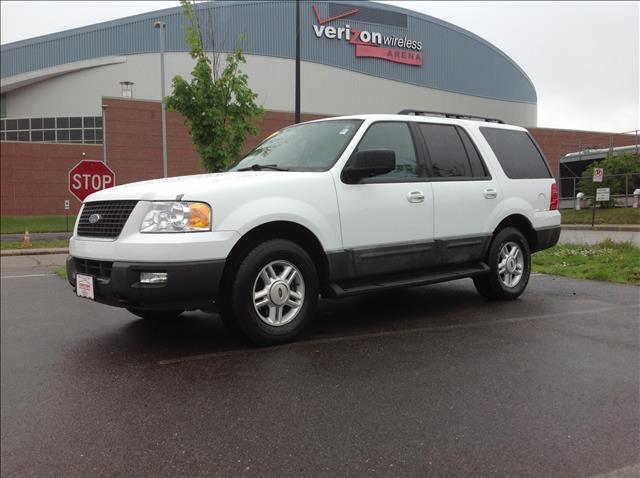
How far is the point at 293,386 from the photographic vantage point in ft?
12.0

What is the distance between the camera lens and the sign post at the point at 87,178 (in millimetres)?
9773

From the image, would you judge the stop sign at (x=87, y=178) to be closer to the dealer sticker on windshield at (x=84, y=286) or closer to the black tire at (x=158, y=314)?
the black tire at (x=158, y=314)

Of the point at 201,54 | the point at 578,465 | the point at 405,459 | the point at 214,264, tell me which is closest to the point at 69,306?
the point at 214,264

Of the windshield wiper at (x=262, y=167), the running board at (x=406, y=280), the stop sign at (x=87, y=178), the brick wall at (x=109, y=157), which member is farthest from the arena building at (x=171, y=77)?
the running board at (x=406, y=280)

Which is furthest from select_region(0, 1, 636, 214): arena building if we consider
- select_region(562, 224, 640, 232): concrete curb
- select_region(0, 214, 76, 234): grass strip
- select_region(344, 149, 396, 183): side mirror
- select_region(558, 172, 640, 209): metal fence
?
select_region(344, 149, 396, 183): side mirror

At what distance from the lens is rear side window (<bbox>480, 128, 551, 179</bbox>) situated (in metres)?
6.64

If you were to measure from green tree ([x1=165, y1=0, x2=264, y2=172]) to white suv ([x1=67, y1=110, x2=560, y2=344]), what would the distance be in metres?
9.99

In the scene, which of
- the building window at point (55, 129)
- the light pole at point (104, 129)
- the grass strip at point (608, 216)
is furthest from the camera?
the building window at point (55, 129)

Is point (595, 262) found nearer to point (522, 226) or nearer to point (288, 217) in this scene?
point (522, 226)

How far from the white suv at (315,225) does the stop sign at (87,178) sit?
5101 millimetres

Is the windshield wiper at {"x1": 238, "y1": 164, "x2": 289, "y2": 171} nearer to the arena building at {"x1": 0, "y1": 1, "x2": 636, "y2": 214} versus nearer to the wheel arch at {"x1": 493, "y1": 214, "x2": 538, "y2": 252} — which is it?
the wheel arch at {"x1": 493, "y1": 214, "x2": 538, "y2": 252}

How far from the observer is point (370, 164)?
491 centimetres

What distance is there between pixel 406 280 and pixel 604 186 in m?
22.4

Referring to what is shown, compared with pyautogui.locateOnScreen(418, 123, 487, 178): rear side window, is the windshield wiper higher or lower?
lower
